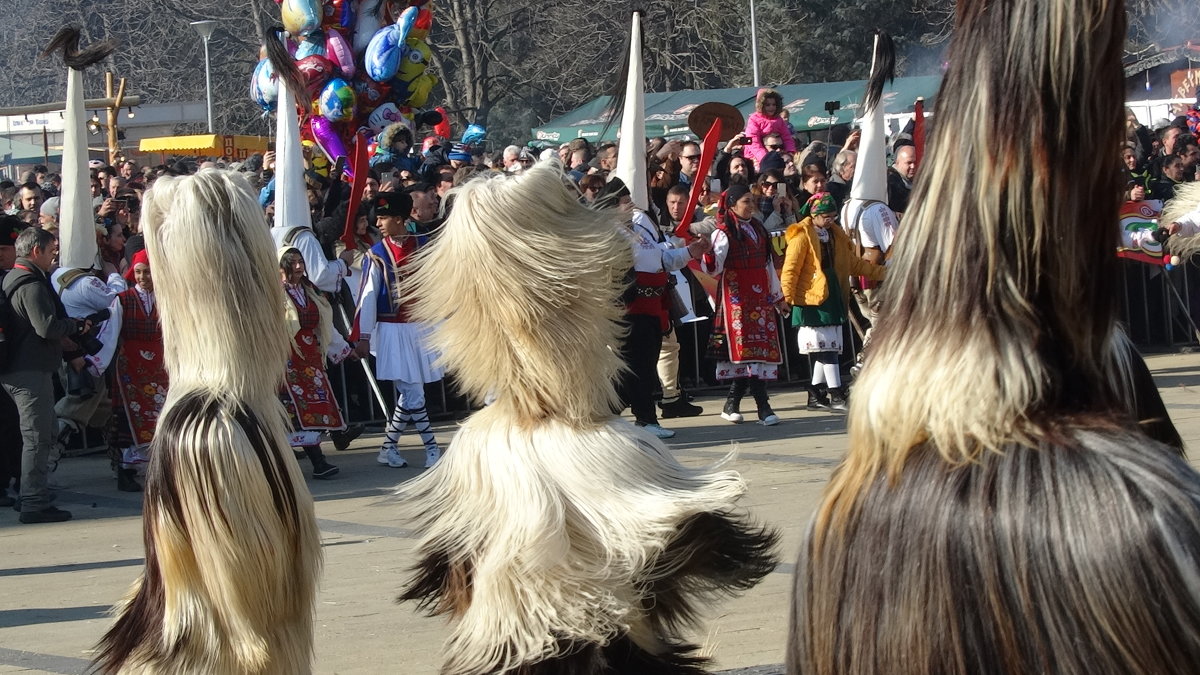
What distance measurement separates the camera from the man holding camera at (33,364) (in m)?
8.32

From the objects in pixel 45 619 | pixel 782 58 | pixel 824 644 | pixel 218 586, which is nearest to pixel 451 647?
pixel 218 586

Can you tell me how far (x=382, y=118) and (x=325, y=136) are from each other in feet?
2.90

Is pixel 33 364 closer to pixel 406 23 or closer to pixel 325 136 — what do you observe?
pixel 325 136

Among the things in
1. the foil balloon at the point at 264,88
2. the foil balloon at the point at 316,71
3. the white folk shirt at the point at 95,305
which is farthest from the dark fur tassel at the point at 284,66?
the foil balloon at the point at 264,88

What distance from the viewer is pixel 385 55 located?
18.3 m

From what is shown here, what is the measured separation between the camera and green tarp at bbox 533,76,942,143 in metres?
23.8

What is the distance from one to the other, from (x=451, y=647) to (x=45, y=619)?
332cm

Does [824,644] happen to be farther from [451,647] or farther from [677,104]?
[677,104]

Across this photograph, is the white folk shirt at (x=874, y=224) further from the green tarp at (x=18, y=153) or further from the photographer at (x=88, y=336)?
the green tarp at (x=18, y=153)

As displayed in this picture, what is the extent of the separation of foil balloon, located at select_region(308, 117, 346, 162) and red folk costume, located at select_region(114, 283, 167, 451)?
30.9 feet

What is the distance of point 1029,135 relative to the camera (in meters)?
1.53

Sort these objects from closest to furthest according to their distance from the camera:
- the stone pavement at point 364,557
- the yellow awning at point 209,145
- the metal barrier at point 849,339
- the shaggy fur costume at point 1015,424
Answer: the shaggy fur costume at point 1015,424 < the stone pavement at point 364,557 < the metal barrier at point 849,339 < the yellow awning at point 209,145

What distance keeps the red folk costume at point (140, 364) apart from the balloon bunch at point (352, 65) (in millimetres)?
9289

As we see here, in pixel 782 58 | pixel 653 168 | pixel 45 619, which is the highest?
pixel 782 58
